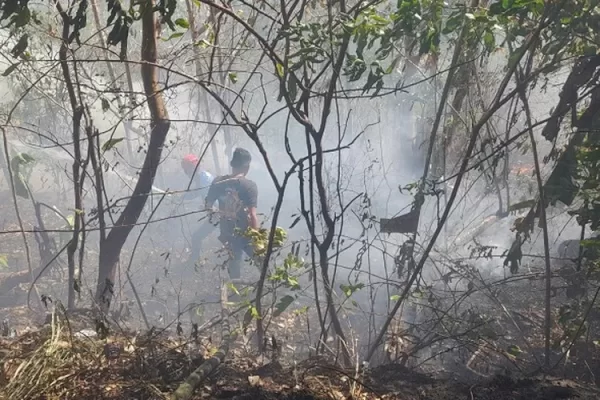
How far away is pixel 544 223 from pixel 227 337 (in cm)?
208

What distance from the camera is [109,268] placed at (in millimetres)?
4000

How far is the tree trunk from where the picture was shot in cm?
320

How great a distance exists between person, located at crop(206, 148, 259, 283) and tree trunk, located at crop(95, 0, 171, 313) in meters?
2.16

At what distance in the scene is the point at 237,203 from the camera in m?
6.29

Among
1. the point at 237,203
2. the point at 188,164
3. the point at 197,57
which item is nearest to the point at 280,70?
the point at 197,57

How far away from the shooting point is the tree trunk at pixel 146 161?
3.20 meters

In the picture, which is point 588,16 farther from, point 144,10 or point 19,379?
point 19,379

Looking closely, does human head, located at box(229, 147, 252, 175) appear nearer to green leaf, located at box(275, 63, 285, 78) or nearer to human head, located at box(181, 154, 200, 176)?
human head, located at box(181, 154, 200, 176)

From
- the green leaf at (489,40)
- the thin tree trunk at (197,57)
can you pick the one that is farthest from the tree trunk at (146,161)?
the green leaf at (489,40)

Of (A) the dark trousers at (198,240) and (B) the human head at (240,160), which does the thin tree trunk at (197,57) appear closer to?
(B) the human head at (240,160)

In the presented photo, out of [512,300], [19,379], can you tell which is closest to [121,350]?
[19,379]

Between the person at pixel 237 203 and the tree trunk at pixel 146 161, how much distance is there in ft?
7.09

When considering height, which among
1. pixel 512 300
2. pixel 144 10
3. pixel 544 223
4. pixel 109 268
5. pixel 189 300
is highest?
pixel 144 10

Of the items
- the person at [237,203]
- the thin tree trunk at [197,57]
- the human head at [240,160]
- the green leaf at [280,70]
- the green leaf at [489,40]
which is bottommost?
the person at [237,203]
